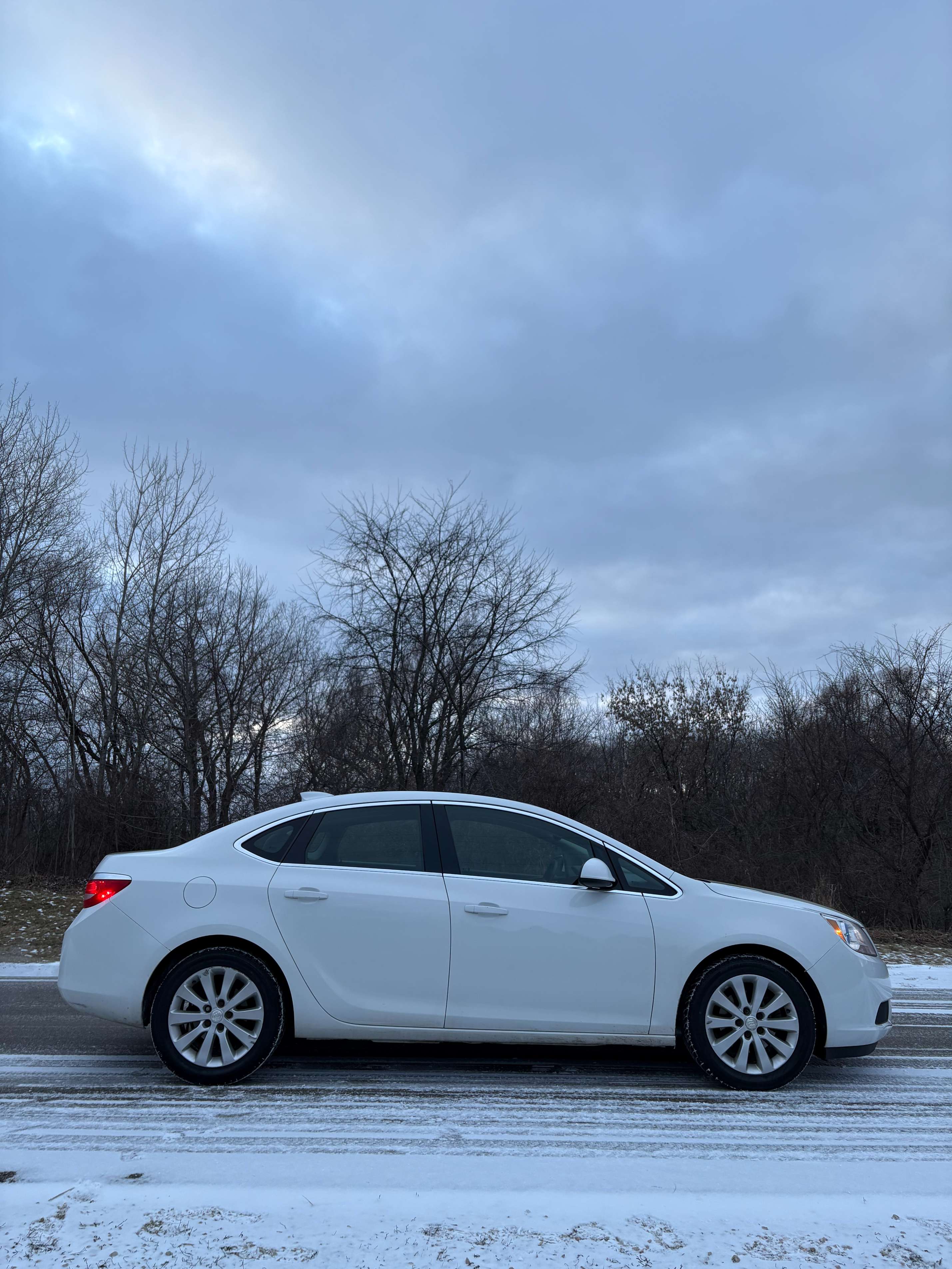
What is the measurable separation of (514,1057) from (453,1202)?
2271 mm

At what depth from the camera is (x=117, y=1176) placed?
374 centimetres

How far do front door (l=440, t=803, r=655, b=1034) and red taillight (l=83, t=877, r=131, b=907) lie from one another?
190 cm

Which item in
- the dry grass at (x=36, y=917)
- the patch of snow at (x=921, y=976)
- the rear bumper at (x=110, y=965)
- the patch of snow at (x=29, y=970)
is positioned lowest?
the patch of snow at (x=29, y=970)

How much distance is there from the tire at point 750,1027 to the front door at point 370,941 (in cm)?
145

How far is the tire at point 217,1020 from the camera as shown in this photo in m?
5.01

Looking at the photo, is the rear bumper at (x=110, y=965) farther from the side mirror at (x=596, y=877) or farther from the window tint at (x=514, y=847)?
the side mirror at (x=596, y=877)

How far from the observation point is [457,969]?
5113 millimetres

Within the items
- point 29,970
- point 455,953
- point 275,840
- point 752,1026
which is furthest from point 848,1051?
point 29,970

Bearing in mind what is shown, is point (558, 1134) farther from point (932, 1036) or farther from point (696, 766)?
point (696, 766)

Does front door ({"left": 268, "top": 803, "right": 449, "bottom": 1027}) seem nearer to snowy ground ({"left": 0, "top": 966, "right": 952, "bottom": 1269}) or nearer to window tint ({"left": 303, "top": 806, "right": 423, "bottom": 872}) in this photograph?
window tint ({"left": 303, "top": 806, "right": 423, "bottom": 872})

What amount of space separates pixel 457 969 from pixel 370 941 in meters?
0.52

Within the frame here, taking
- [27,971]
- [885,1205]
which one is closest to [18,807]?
[27,971]

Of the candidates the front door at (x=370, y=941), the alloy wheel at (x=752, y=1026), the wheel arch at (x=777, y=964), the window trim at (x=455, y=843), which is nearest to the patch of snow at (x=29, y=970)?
the front door at (x=370, y=941)

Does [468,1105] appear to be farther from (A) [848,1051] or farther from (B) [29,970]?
(B) [29,970]
